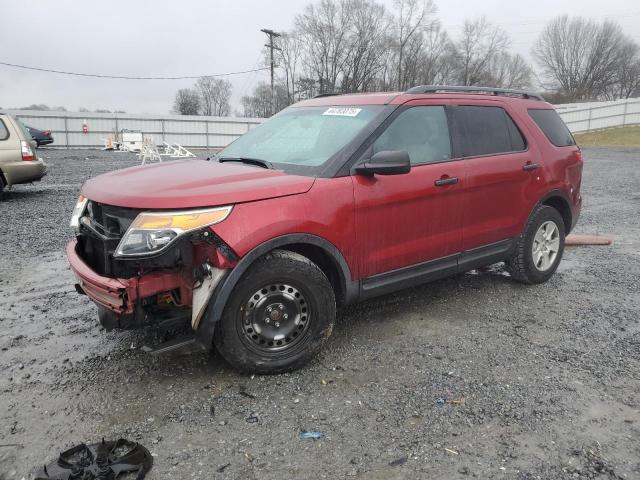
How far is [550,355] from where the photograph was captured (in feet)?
12.2

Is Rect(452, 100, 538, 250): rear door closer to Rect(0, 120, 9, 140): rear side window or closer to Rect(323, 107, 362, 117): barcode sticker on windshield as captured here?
Rect(323, 107, 362, 117): barcode sticker on windshield

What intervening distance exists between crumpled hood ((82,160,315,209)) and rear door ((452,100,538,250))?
1.66m

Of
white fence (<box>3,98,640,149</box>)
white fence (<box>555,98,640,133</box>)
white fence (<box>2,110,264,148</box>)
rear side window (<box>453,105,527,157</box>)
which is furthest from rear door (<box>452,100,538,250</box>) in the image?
white fence (<box>555,98,640,133</box>)

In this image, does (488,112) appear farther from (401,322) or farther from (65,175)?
(65,175)

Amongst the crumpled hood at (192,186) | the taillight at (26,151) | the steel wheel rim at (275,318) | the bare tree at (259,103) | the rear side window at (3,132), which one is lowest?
the steel wheel rim at (275,318)

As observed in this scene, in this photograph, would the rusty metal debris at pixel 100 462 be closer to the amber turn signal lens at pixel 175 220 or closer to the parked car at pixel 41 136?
the amber turn signal lens at pixel 175 220

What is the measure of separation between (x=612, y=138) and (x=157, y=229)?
3689 centimetres

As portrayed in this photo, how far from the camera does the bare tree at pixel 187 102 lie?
72.3m

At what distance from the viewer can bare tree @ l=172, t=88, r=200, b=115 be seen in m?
72.3

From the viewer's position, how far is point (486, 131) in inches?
183

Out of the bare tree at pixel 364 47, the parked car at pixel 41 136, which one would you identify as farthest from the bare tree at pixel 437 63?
the parked car at pixel 41 136

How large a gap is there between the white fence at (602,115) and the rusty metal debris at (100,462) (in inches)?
1561

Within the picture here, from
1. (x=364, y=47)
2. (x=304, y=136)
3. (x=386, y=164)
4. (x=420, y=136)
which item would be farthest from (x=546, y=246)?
(x=364, y=47)

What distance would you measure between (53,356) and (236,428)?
170 cm
